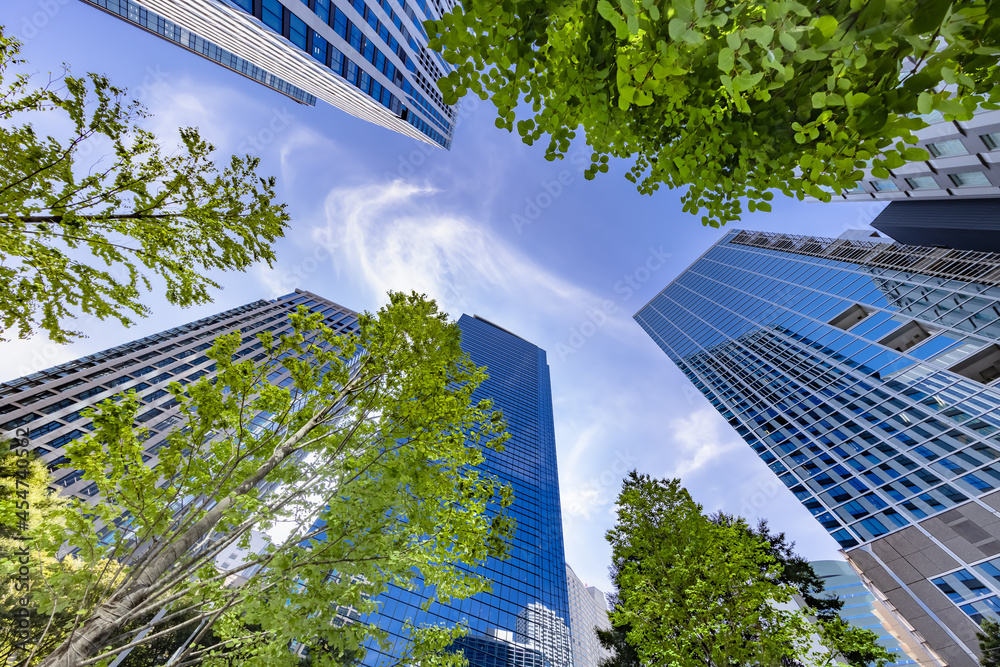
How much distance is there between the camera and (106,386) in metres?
33.5

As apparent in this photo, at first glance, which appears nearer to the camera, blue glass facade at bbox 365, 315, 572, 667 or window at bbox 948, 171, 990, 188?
window at bbox 948, 171, 990, 188

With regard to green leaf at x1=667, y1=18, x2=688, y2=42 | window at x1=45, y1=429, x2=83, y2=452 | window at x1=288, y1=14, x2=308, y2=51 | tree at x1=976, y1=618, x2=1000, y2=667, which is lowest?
green leaf at x1=667, y1=18, x2=688, y2=42

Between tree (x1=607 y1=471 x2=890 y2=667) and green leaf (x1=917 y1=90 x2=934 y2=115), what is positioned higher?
tree (x1=607 y1=471 x2=890 y2=667)

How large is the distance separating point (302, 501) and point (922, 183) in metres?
40.5

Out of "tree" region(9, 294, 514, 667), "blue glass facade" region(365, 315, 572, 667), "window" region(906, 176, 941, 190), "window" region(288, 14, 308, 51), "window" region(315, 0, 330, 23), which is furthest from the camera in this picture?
"blue glass facade" region(365, 315, 572, 667)

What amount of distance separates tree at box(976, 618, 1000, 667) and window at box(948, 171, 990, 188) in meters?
24.1

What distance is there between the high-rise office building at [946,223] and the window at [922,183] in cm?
364

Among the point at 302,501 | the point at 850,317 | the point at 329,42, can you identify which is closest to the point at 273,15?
the point at 329,42

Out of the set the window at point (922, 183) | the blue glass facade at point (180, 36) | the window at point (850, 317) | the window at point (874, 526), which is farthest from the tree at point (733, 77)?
the blue glass facade at point (180, 36)

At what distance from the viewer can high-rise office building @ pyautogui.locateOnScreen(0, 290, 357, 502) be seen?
2741 centimetres

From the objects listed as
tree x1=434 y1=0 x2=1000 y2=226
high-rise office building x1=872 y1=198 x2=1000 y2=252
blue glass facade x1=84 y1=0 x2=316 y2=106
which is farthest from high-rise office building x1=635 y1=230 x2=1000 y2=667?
blue glass facade x1=84 y1=0 x2=316 y2=106

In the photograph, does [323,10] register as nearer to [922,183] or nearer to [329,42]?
[329,42]

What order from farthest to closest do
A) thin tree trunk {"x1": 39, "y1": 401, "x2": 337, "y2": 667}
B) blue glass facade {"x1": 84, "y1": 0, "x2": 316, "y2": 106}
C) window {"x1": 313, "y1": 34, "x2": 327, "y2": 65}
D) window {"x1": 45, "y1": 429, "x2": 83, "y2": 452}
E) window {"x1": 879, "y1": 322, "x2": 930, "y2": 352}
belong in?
1. blue glass facade {"x1": 84, "y1": 0, "x2": 316, "y2": 106}
2. window {"x1": 45, "y1": 429, "x2": 83, "y2": 452}
3. window {"x1": 879, "y1": 322, "x2": 930, "y2": 352}
4. window {"x1": 313, "y1": 34, "x2": 327, "y2": 65}
5. thin tree trunk {"x1": 39, "y1": 401, "x2": 337, "y2": 667}

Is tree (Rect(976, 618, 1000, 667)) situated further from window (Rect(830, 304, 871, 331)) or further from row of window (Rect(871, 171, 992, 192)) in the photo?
window (Rect(830, 304, 871, 331))
